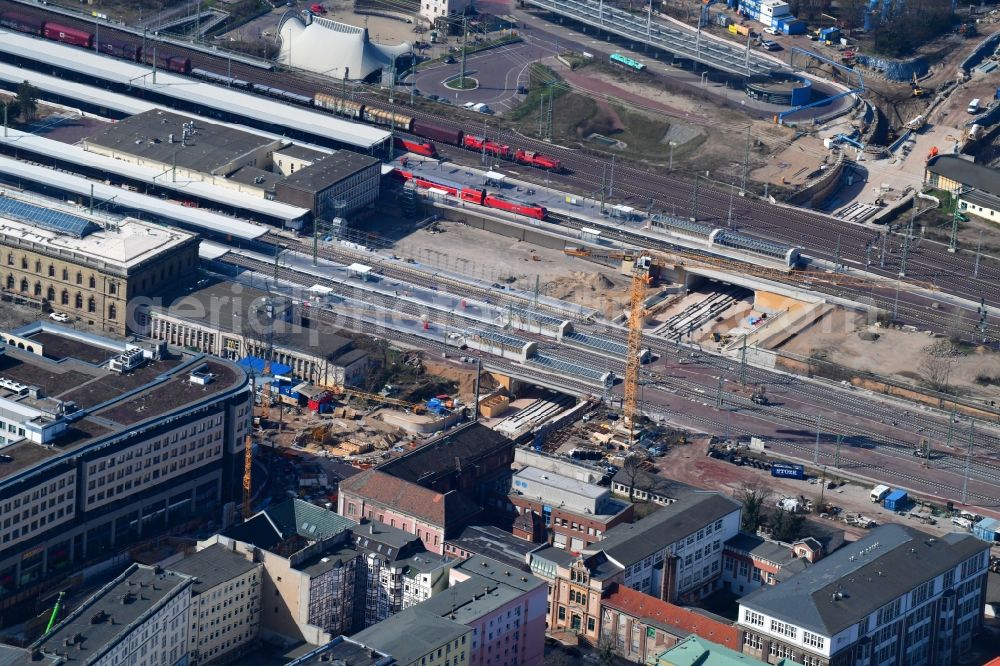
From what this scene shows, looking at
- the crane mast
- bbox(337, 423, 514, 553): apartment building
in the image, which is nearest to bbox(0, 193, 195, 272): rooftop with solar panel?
bbox(337, 423, 514, 553): apartment building

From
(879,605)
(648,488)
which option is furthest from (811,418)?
(879,605)

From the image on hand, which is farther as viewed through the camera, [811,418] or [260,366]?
[260,366]

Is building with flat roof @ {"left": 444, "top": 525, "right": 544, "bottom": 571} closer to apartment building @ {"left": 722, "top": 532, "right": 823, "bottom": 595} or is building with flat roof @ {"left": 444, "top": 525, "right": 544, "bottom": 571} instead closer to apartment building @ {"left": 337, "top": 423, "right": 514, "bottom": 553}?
apartment building @ {"left": 337, "top": 423, "right": 514, "bottom": 553}

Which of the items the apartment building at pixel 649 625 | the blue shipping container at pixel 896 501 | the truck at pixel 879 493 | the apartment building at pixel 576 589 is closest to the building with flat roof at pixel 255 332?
the apartment building at pixel 576 589

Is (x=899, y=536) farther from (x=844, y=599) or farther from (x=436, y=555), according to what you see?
(x=436, y=555)

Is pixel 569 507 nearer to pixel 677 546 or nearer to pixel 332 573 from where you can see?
pixel 677 546

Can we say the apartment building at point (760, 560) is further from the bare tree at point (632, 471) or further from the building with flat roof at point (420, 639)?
the building with flat roof at point (420, 639)
